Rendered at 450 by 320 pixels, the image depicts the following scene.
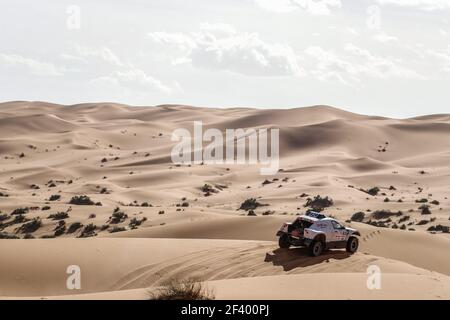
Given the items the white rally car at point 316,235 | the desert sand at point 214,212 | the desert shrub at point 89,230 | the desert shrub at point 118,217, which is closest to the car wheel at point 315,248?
the white rally car at point 316,235

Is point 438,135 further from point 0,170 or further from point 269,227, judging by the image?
point 269,227

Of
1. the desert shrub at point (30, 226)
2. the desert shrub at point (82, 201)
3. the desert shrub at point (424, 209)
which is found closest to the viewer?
the desert shrub at point (30, 226)

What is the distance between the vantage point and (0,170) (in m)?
53.2

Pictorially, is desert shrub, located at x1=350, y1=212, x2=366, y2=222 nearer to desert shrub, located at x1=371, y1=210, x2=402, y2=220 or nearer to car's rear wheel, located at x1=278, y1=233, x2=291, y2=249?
desert shrub, located at x1=371, y1=210, x2=402, y2=220

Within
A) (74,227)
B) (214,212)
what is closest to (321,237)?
(74,227)

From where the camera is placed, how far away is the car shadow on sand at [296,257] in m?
14.5

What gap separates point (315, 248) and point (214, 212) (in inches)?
538

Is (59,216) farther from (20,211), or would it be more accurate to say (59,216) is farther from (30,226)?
(20,211)

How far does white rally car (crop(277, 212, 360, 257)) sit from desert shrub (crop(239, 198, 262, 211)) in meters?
16.6

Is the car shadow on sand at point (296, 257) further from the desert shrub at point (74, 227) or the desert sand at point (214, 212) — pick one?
the desert shrub at point (74, 227)

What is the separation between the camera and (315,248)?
49.3 feet

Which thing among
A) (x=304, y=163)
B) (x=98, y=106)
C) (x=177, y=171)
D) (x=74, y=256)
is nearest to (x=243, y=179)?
(x=177, y=171)

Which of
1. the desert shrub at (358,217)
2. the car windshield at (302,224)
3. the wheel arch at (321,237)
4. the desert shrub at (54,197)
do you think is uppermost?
the car windshield at (302,224)

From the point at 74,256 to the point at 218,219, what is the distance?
802 centimetres
